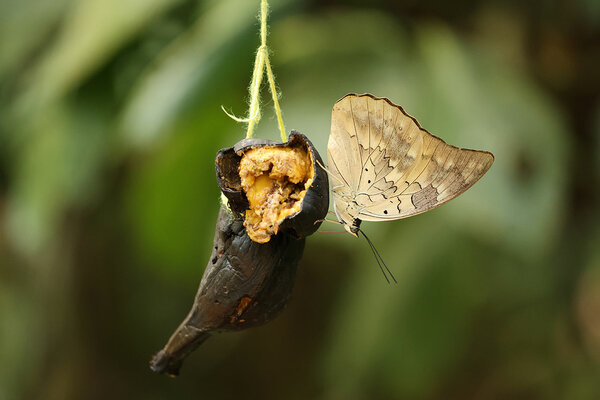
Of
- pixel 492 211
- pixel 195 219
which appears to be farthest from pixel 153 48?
pixel 492 211

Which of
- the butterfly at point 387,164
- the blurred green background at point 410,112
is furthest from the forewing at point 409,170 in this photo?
the blurred green background at point 410,112

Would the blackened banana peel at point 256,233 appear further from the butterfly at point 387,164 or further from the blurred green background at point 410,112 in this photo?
the blurred green background at point 410,112

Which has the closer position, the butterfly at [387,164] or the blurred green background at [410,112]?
the butterfly at [387,164]

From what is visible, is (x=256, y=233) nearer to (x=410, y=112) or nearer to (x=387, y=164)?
(x=387, y=164)

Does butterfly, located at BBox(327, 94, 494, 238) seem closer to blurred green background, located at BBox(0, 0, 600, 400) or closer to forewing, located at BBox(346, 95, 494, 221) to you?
forewing, located at BBox(346, 95, 494, 221)

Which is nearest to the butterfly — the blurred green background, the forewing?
the forewing
